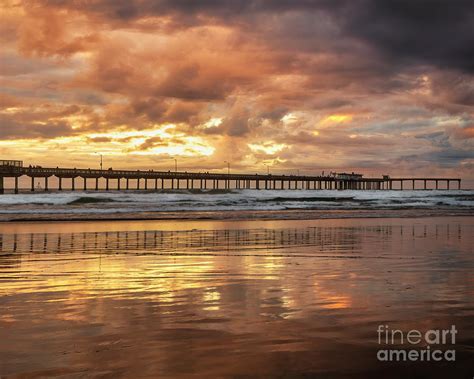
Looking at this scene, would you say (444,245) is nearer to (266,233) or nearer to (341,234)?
(341,234)

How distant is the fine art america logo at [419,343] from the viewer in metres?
4.55

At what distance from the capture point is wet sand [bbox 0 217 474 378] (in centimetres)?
439

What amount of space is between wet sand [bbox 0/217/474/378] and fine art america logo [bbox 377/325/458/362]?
0.09 metres

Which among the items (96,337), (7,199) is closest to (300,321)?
(96,337)

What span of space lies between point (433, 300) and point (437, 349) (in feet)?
7.87

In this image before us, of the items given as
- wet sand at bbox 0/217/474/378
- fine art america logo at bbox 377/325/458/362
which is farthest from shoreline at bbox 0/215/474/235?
fine art america logo at bbox 377/325/458/362

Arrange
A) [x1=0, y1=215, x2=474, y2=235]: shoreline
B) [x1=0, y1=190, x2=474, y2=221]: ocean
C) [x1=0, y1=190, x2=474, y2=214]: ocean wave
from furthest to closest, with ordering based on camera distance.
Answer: [x1=0, y1=190, x2=474, y2=214]: ocean wave < [x1=0, y1=190, x2=474, y2=221]: ocean < [x1=0, y1=215, x2=474, y2=235]: shoreline

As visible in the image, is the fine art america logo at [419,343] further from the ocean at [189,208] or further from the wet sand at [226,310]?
the ocean at [189,208]

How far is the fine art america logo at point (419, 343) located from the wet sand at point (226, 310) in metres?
0.09

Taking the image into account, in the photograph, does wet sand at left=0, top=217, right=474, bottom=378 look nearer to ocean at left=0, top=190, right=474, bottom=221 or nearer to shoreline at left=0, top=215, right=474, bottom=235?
shoreline at left=0, top=215, right=474, bottom=235

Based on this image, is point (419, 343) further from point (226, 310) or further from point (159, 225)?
point (159, 225)

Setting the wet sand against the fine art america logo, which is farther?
the fine art america logo

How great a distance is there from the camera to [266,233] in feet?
63.1

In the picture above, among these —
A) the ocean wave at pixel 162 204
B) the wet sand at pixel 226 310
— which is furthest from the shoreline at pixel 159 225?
the ocean wave at pixel 162 204
